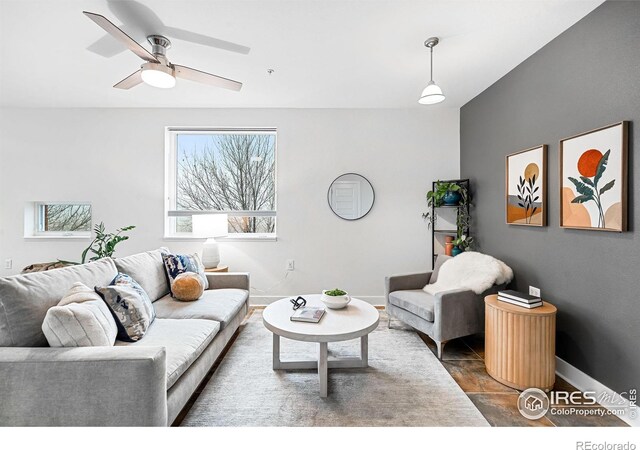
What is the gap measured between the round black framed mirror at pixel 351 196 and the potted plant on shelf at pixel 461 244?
3.44ft

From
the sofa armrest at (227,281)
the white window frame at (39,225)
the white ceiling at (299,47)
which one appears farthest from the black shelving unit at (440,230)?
the white window frame at (39,225)

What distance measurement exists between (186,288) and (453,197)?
2.88 meters

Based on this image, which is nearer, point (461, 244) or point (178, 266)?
point (178, 266)

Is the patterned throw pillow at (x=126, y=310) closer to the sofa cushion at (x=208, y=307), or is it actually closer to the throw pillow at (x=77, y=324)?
the throw pillow at (x=77, y=324)

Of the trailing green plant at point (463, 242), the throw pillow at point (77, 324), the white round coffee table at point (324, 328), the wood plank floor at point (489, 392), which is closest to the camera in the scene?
the throw pillow at point (77, 324)

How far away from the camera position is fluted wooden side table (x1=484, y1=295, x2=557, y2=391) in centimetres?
184

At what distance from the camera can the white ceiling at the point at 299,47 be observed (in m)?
1.86

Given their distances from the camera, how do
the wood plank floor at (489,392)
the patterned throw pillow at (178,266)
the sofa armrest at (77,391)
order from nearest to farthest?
the sofa armrest at (77,391) → the wood plank floor at (489,392) → the patterned throw pillow at (178,266)

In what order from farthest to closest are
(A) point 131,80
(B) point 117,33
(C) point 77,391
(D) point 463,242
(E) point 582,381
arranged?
(D) point 463,242 < (A) point 131,80 < (E) point 582,381 < (B) point 117,33 < (C) point 77,391

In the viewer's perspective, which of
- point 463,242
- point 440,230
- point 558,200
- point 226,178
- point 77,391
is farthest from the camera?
point 226,178

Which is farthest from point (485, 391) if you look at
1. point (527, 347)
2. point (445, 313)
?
A: point (445, 313)

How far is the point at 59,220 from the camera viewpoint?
12.1 feet

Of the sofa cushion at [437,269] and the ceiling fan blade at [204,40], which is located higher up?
the ceiling fan blade at [204,40]

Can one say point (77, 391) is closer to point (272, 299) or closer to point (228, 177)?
point (272, 299)
